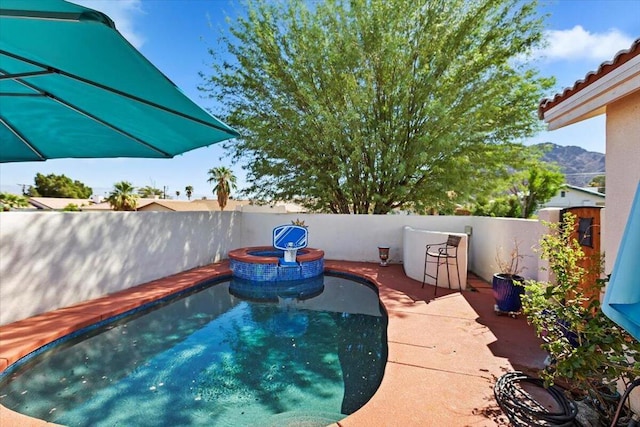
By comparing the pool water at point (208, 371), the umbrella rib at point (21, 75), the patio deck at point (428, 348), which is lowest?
the pool water at point (208, 371)

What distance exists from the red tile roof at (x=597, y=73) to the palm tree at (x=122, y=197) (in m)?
30.9

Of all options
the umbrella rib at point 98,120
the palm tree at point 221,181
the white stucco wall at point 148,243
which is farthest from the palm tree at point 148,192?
the umbrella rib at point 98,120

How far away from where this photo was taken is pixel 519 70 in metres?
10.3

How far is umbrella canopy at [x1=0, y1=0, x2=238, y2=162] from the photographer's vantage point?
5.25 feet

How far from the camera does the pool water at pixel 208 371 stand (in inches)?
123

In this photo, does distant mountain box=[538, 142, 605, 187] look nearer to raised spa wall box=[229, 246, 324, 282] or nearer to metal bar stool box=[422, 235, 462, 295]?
metal bar stool box=[422, 235, 462, 295]

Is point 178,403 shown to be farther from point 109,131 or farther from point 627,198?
point 627,198

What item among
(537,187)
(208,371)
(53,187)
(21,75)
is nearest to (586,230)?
(208,371)

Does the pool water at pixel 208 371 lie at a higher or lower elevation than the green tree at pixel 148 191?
lower

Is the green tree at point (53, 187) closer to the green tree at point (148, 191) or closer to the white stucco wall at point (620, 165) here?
the green tree at point (148, 191)

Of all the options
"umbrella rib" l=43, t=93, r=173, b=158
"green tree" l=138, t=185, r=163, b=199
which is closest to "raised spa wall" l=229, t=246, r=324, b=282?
"umbrella rib" l=43, t=93, r=173, b=158

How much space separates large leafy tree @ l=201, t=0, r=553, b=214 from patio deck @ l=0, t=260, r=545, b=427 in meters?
5.06

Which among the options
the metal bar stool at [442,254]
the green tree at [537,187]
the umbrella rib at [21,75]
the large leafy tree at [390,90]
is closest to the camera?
the umbrella rib at [21,75]

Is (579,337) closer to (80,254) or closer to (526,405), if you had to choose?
(526,405)
